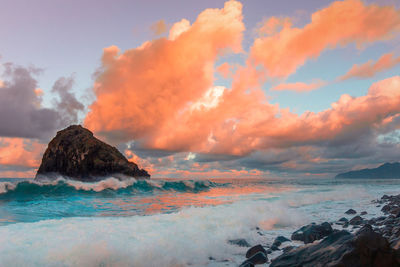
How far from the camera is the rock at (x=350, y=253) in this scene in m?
4.26

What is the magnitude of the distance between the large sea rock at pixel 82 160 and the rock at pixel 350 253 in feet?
174

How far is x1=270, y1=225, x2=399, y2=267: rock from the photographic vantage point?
4.26m

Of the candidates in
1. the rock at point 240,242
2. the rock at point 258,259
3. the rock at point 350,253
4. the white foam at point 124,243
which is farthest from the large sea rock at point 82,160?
the rock at point 350,253

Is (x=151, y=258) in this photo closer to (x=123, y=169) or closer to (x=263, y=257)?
(x=263, y=257)

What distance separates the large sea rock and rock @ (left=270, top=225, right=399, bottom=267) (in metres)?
53.0

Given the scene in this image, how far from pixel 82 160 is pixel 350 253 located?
59.1 meters

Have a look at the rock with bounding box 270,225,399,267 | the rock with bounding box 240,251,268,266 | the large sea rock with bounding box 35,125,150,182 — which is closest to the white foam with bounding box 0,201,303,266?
the rock with bounding box 240,251,268,266

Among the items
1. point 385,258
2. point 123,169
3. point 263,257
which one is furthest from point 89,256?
point 123,169

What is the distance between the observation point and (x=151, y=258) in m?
6.62

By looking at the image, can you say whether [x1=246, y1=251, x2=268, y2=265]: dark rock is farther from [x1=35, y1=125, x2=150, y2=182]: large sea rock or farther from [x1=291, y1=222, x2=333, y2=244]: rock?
[x1=35, y1=125, x2=150, y2=182]: large sea rock

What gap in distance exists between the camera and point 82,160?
55.6m

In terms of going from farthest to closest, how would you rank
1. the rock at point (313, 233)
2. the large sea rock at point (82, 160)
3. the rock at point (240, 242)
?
the large sea rock at point (82, 160), the rock at point (313, 233), the rock at point (240, 242)

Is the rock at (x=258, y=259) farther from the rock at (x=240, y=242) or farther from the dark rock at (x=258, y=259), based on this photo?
the rock at (x=240, y=242)


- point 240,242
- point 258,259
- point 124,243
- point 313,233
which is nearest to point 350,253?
point 258,259
